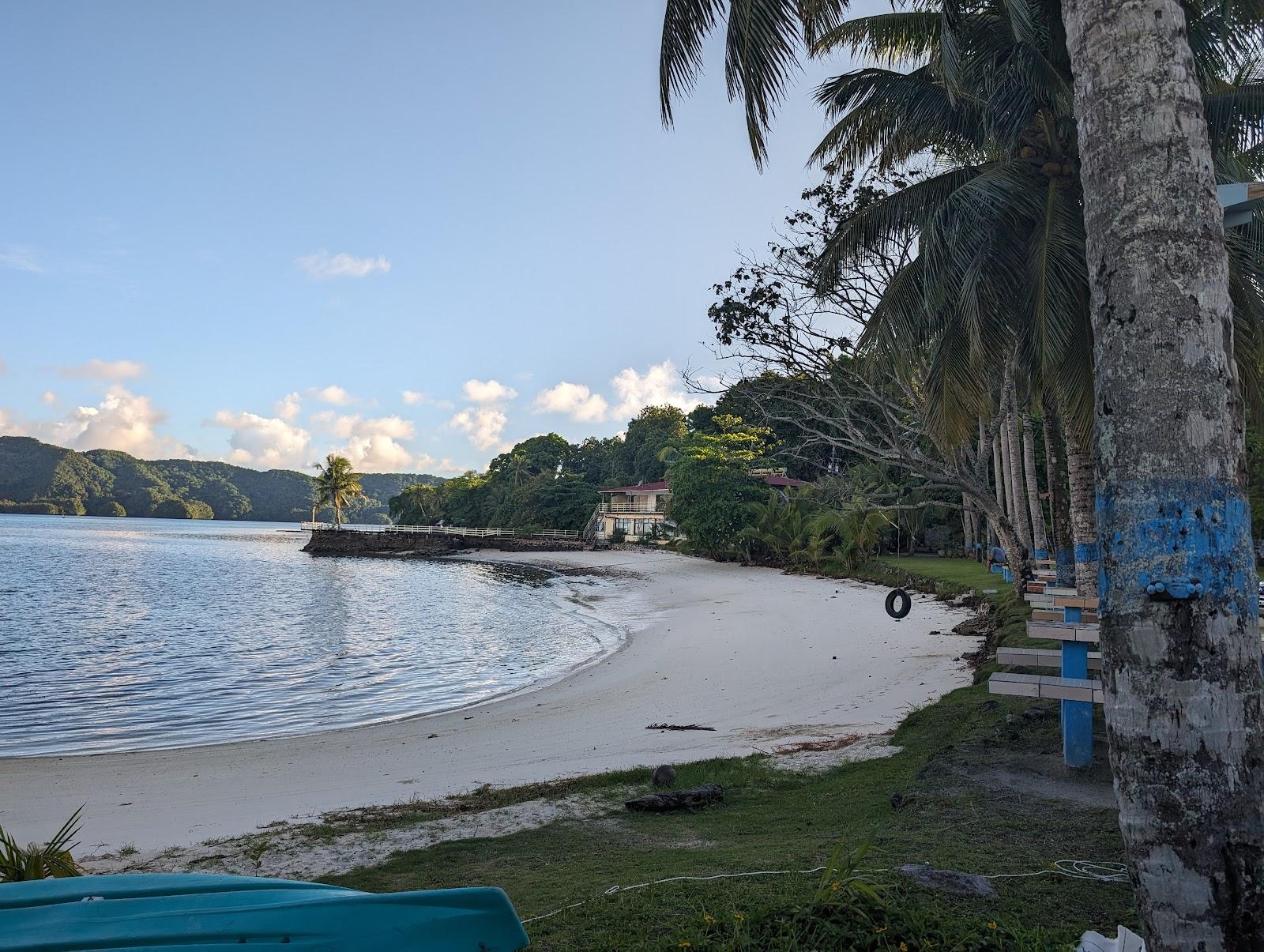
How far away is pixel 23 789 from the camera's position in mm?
8750

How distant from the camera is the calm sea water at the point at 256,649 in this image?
12.7 meters

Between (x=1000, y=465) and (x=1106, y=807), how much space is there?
2298 cm

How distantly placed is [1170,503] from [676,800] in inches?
167

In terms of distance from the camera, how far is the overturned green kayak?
214 cm

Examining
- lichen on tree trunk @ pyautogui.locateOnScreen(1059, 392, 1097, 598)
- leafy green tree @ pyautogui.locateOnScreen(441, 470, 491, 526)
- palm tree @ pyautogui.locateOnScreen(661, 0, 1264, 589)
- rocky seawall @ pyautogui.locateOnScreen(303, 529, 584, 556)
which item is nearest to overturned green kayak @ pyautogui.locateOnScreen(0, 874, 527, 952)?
palm tree @ pyautogui.locateOnScreen(661, 0, 1264, 589)

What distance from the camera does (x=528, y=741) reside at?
32.2 ft

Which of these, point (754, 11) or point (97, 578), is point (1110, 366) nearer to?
point (754, 11)

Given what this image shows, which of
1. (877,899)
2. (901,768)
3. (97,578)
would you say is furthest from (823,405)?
(97,578)

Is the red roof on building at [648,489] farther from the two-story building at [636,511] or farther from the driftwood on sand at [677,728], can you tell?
the driftwood on sand at [677,728]

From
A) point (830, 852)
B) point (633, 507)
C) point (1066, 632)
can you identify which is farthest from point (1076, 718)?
point (633, 507)

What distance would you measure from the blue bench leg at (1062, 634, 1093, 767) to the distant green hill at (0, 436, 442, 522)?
156248 millimetres

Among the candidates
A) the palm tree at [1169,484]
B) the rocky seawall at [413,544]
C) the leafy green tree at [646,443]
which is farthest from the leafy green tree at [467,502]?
the palm tree at [1169,484]

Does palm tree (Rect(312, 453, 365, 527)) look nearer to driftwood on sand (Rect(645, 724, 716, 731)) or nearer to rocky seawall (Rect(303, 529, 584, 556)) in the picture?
rocky seawall (Rect(303, 529, 584, 556))

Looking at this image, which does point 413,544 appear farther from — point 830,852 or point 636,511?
point 830,852
